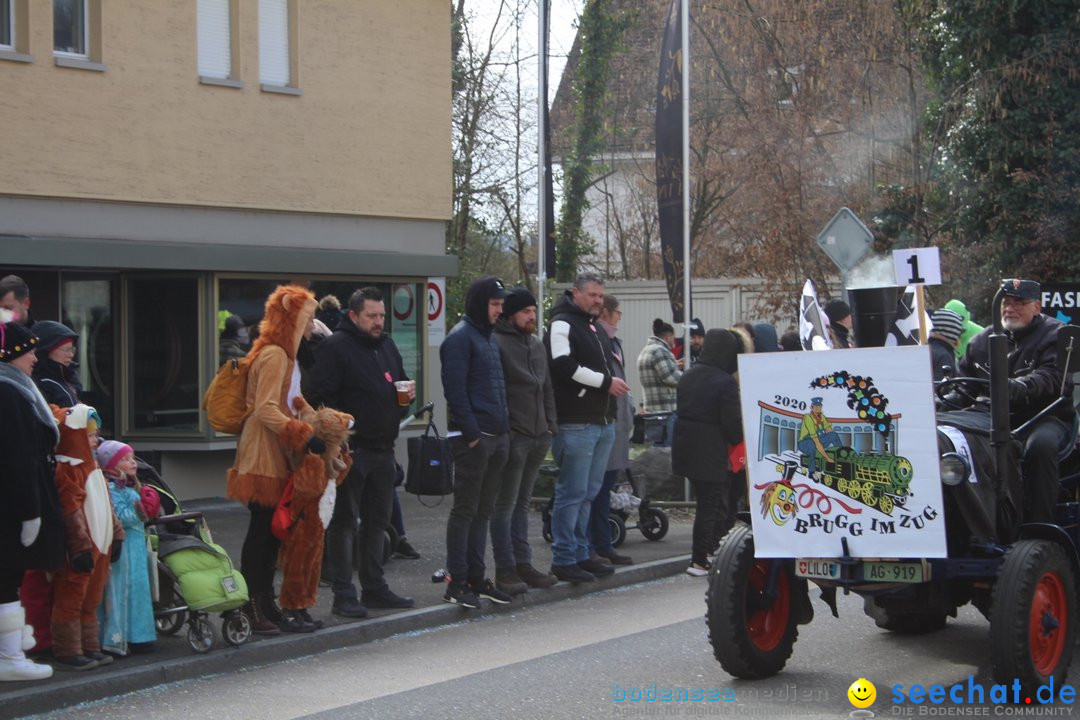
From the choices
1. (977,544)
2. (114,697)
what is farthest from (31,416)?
(977,544)

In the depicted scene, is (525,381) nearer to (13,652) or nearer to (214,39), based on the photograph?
(13,652)

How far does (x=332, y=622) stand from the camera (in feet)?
29.4

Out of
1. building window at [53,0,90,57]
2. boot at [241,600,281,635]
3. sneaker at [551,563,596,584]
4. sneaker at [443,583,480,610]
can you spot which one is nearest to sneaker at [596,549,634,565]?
sneaker at [551,563,596,584]

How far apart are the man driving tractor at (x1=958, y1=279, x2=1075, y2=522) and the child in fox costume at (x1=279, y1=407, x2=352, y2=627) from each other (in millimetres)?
3775

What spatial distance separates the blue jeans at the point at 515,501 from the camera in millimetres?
9883

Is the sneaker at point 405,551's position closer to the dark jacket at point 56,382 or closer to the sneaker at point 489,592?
the sneaker at point 489,592

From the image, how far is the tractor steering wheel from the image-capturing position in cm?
801

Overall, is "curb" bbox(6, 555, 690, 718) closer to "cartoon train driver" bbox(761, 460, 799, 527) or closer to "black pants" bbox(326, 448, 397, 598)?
"black pants" bbox(326, 448, 397, 598)

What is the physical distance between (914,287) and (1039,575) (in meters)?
2.26

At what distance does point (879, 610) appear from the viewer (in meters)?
8.48

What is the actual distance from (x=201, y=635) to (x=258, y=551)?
0.70 m

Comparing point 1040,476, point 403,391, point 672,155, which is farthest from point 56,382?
point 672,155

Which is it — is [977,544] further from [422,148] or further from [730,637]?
[422,148]

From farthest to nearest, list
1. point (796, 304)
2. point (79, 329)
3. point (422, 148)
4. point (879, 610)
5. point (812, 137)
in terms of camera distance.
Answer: point (812, 137) → point (796, 304) → point (422, 148) → point (79, 329) → point (879, 610)
